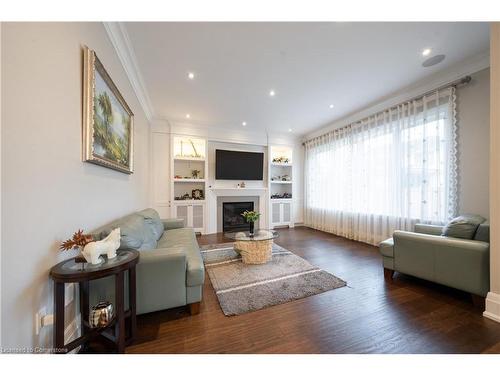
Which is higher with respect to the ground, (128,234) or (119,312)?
(128,234)

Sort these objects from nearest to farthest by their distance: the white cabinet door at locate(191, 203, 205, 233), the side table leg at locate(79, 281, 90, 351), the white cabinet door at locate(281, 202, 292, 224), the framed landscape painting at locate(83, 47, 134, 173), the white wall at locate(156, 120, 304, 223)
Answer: the side table leg at locate(79, 281, 90, 351) → the framed landscape painting at locate(83, 47, 134, 173) → the white wall at locate(156, 120, 304, 223) → the white cabinet door at locate(191, 203, 205, 233) → the white cabinet door at locate(281, 202, 292, 224)

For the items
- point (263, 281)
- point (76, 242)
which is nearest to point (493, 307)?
point (263, 281)

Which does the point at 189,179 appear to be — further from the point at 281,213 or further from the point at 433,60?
the point at 433,60

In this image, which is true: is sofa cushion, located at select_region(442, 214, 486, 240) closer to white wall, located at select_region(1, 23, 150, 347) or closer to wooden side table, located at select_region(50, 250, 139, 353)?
wooden side table, located at select_region(50, 250, 139, 353)

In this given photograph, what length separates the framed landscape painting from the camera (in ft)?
4.88

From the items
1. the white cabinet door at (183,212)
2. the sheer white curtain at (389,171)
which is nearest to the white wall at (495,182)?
the sheer white curtain at (389,171)

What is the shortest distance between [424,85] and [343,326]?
3.67m

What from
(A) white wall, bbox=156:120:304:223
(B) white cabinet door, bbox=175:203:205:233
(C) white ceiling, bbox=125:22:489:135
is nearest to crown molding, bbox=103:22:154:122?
(C) white ceiling, bbox=125:22:489:135

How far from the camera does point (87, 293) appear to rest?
4.40ft

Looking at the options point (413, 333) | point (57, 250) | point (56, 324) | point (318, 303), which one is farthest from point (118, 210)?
point (413, 333)

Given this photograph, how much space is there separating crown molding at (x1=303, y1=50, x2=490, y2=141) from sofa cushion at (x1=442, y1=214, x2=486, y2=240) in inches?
78.6

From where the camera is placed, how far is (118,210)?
92.0 inches
